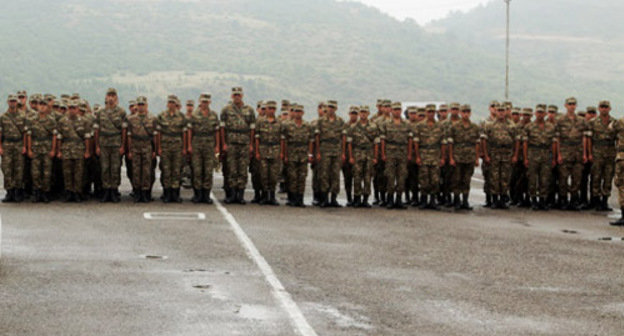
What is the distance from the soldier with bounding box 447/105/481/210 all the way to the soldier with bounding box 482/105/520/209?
300 mm

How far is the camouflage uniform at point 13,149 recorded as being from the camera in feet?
64.2

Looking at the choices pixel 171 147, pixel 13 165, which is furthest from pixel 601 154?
pixel 13 165

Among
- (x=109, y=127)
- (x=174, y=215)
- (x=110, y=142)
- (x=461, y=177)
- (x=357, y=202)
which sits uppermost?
(x=109, y=127)

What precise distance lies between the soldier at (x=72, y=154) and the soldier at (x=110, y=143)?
27 centimetres

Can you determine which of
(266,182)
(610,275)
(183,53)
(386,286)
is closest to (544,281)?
(610,275)

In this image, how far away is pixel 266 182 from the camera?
19906 mm

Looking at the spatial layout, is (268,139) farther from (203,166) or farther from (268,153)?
(203,166)

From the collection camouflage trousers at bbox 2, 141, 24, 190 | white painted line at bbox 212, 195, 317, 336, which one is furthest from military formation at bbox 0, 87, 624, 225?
white painted line at bbox 212, 195, 317, 336

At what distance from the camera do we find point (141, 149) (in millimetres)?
19984

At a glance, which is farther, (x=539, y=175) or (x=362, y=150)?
(x=539, y=175)

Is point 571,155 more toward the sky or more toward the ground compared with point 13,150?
more toward the ground

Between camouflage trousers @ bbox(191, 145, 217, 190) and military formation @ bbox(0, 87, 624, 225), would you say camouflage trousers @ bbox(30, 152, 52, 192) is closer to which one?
military formation @ bbox(0, 87, 624, 225)

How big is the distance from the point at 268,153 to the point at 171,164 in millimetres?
1774

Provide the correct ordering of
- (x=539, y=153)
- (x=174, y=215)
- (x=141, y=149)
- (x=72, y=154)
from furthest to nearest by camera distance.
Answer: (x=539, y=153) → (x=141, y=149) → (x=72, y=154) → (x=174, y=215)
